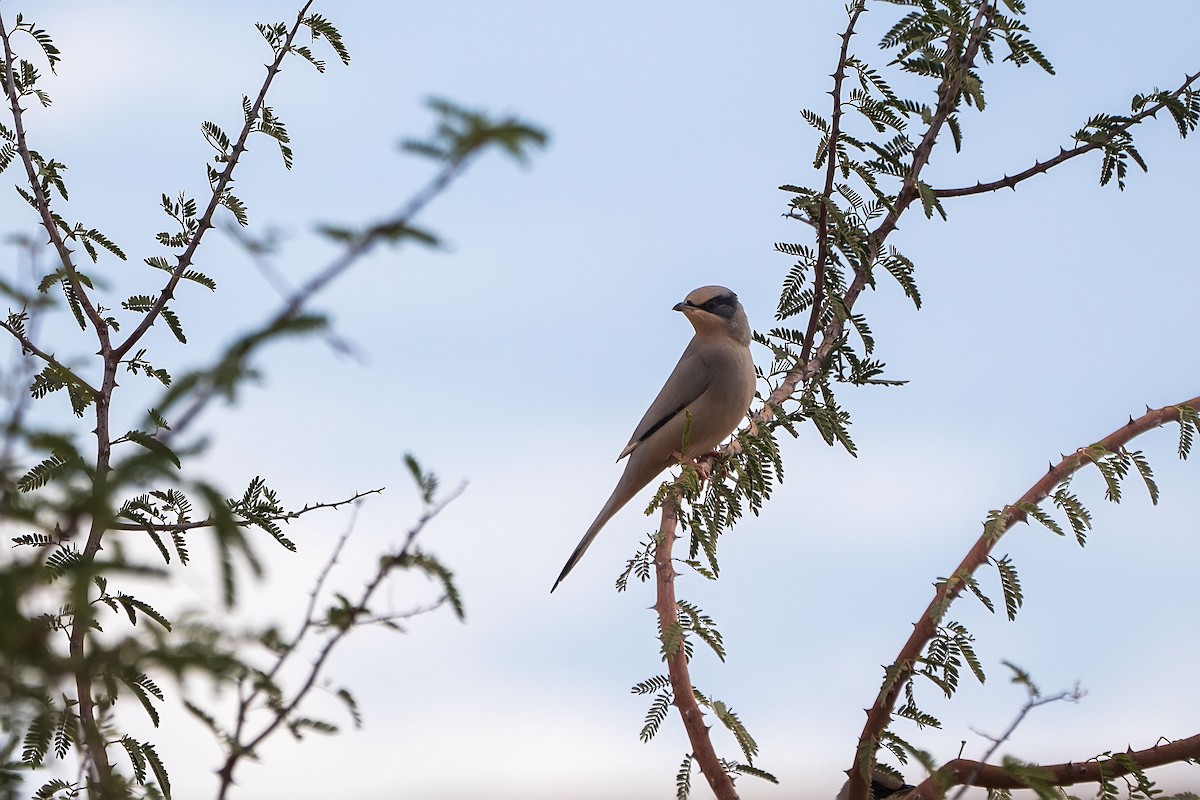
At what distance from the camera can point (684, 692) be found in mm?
4129

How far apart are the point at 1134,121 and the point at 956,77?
2.83 ft

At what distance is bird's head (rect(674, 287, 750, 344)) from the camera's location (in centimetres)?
809

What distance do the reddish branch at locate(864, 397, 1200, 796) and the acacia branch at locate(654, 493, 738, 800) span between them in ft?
1.52

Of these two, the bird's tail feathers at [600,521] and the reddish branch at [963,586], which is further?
the bird's tail feathers at [600,521]

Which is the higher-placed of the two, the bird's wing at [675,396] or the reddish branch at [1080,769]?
the bird's wing at [675,396]

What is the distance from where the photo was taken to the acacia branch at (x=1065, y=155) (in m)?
5.34

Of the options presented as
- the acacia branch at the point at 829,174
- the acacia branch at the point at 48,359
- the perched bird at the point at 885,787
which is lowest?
the perched bird at the point at 885,787

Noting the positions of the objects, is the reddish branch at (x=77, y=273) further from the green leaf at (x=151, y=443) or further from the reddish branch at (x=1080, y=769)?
the reddish branch at (x=1080, y=769)

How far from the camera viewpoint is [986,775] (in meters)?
3.72

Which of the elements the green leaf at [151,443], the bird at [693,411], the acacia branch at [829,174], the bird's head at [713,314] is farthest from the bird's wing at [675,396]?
the green leaf at [151,443]

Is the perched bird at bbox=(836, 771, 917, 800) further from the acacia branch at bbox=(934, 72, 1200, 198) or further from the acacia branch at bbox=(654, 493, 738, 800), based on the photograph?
the acacia branch at bbox=(934, 72, 1200, 198)

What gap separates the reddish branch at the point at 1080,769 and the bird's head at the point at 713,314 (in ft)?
15.2

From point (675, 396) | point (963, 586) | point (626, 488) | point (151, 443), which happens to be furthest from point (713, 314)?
point (151, 443)

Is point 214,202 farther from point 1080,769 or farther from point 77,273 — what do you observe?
point 1080,769
